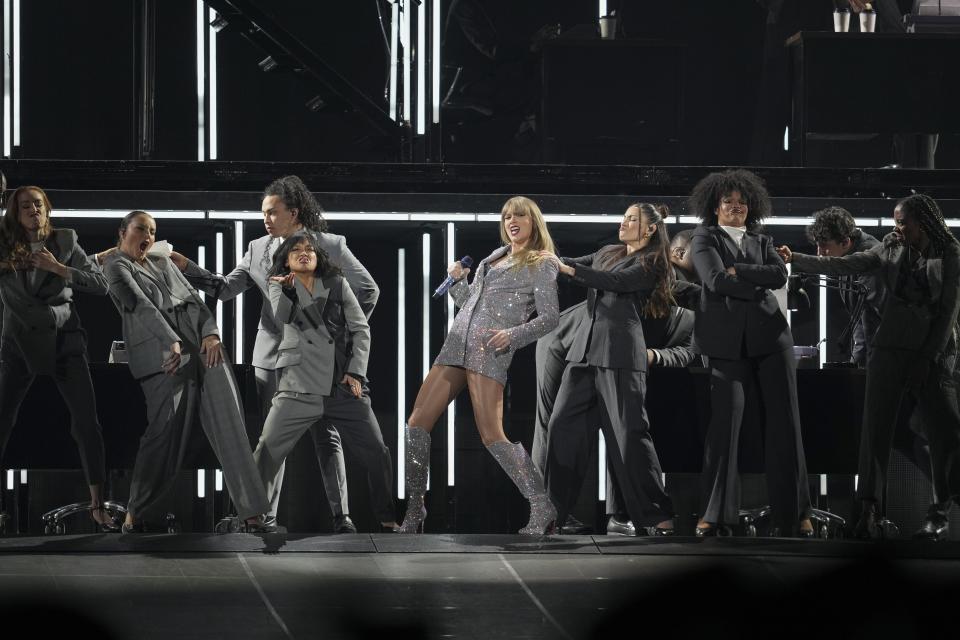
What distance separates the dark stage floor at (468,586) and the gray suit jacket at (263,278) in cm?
106

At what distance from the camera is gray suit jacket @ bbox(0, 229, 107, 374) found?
24.6 feet

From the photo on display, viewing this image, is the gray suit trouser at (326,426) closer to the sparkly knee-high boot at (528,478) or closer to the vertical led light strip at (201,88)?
the sparkly knee-high boot at (528,478)

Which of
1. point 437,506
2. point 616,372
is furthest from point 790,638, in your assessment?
point 437,506

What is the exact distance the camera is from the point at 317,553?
6852 millimetres

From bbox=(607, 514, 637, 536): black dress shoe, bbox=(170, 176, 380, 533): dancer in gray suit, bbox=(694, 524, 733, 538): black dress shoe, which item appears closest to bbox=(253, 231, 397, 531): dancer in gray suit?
bbox=(170, 176, 380, 533): dancer in gray suit

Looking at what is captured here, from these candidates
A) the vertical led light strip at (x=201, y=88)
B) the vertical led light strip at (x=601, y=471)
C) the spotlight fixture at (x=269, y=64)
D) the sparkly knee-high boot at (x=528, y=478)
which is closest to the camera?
the sparkly knee-high boot at (x=528, y=478)

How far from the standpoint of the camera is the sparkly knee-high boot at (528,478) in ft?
23.4

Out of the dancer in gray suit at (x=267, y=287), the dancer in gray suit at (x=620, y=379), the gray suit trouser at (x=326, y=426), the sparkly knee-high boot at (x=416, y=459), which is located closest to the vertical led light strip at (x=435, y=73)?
the dancer in gray suit at (x=267, y=287)

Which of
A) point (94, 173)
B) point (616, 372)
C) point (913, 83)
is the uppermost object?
point (913, 83)

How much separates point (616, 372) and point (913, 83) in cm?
344

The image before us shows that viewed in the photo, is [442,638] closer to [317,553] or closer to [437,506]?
[317,553]

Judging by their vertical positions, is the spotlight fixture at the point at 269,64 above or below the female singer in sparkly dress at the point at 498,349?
above

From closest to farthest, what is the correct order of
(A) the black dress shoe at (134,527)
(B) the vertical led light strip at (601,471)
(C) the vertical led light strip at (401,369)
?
1. (A) the black dress shoe at (134,527)
2. (B) the vertical led light strip at (601,471)
3. (C) the vertical led light strip at (401,369)

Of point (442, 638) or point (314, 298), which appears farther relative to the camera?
point (314, 298)
